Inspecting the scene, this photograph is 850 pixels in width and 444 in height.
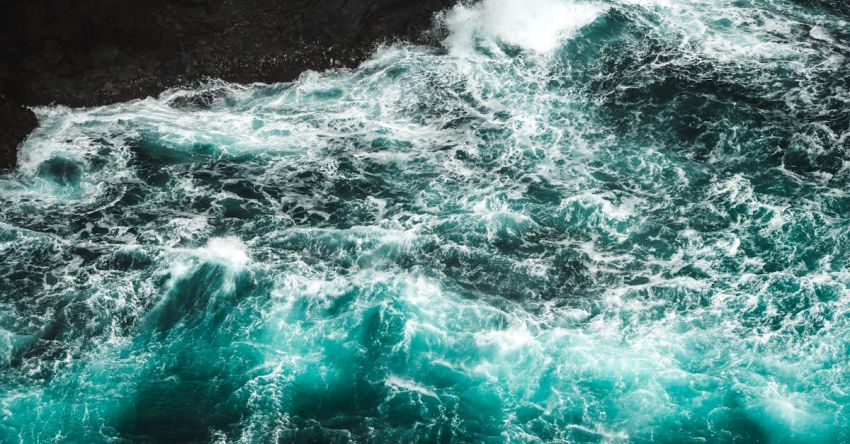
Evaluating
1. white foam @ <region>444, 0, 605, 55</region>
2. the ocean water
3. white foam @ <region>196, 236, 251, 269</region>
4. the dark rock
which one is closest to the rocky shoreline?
the dark rock

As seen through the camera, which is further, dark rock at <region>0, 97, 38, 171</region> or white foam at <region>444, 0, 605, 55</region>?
white foam at <region>444, 0, 605, 55</region>

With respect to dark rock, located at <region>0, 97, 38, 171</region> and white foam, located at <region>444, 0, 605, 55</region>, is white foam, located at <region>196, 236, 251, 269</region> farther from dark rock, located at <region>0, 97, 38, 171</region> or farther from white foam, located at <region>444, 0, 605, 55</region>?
white foam, located at <region>444, 0, 605, 55</region>

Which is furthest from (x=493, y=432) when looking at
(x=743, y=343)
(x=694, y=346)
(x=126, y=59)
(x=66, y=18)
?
(x=66, y=18)

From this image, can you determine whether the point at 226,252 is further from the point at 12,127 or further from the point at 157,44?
the point at 157,44

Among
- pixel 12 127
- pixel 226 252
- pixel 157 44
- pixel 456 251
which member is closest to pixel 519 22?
pixel 456 251

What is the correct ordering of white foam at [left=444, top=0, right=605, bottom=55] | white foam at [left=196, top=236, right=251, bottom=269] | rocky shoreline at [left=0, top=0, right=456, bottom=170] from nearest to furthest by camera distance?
white foam at [left=196, top=236, right=251, bottom=269]
rocky shoreline at [left=0, top=0, right=456, bottom=170]
white foam at [left=444, top=0, right=605, bottom=55]

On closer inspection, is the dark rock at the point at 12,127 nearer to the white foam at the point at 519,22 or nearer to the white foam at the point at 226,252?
the white foam at the point at 226,252

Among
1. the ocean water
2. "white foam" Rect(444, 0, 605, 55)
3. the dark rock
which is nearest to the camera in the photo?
the ocean water
